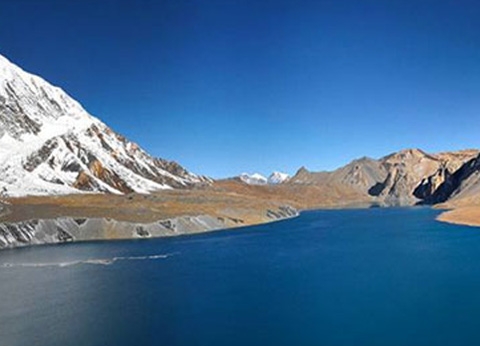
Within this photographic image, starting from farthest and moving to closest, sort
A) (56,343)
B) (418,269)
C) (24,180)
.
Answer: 1. (24,180)
2. (418,269)
3. (56,343)

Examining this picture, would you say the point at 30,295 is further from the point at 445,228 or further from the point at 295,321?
the point at 445,228

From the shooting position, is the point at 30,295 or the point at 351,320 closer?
the point at 351,320

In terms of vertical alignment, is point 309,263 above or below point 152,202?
below

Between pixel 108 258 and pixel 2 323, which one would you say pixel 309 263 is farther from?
pixel 2 323

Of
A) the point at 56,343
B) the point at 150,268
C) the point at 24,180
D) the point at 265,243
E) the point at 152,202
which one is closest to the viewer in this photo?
the point at 56,343

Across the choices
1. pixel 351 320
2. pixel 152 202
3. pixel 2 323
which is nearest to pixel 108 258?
pixel 2 323

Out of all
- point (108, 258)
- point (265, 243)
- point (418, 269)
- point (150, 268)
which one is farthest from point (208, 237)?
point (418, 269)
